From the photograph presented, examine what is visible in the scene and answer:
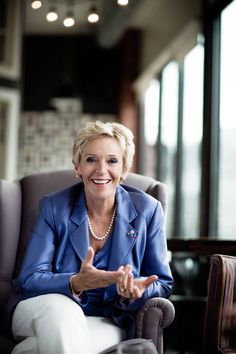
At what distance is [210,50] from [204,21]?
11.7 inches

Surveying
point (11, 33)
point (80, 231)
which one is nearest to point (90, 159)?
point (80, 231)

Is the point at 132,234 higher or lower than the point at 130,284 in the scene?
higher

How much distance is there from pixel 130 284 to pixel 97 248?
1.17 ft

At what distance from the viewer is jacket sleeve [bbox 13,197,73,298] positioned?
215cm

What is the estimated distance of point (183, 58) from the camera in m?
6.43

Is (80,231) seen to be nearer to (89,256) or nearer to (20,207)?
(89,256)

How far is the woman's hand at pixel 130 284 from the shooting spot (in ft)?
6.63

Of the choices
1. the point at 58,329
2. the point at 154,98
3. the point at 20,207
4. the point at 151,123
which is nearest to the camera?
the point at 58,329

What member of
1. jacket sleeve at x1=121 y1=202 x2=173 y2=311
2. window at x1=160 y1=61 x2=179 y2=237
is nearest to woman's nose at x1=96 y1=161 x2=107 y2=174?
jacket sleeve at x1=121 y1=202 x2=173 y2=311

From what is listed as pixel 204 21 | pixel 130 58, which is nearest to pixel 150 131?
pixel 130 58

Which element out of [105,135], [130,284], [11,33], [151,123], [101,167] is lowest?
[130,284]

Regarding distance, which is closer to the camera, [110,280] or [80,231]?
[110,280]

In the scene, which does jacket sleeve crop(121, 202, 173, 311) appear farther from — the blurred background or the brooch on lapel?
the blurred background

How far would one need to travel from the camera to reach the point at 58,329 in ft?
6.18
